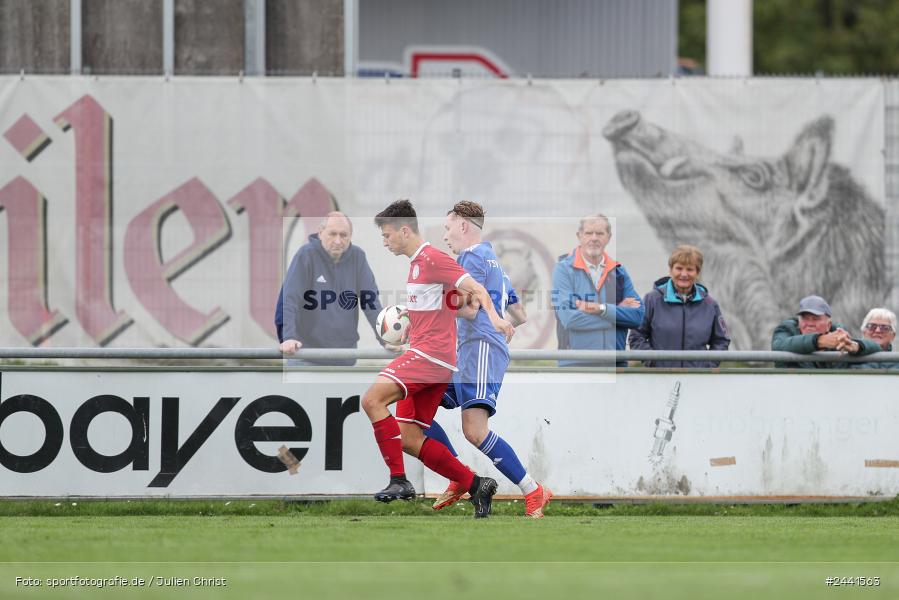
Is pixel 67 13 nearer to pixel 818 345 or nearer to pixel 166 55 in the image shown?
pixel 166 55

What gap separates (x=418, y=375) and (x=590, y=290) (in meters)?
2.47

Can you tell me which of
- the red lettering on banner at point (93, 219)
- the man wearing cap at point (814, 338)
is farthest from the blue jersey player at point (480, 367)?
the red lettering on banner at point (93, 219)

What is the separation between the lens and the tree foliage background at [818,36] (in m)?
40.8

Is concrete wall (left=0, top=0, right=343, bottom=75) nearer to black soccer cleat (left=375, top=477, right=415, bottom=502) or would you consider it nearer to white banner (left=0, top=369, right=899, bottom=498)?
white banner (left=0, top=369, right=899, bottom=498)

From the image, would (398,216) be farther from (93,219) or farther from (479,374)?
(93,219)

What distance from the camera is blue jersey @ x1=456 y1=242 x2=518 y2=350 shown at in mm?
10109

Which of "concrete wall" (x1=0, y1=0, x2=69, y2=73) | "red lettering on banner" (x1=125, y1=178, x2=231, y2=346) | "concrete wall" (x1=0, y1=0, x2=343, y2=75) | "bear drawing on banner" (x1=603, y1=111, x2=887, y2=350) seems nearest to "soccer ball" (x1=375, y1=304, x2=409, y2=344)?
"red lettering on banner" (x1=125, y1=178, x2=231, y2=346)

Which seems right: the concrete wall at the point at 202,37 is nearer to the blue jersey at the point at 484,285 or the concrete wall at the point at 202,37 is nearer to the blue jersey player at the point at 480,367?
the blue jersey player at the point at 480,367

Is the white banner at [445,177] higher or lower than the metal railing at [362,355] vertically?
higher

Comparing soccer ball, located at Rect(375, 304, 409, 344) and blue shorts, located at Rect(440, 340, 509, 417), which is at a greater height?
soccer ball, located at Rect(375, 304, 409, 344)

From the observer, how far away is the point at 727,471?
11492 millimetres

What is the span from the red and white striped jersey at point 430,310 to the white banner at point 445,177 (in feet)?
14.6

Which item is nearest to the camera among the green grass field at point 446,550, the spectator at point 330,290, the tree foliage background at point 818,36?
the green grass field at point 446,550

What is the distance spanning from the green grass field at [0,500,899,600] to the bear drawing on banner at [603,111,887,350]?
11.6 ft
